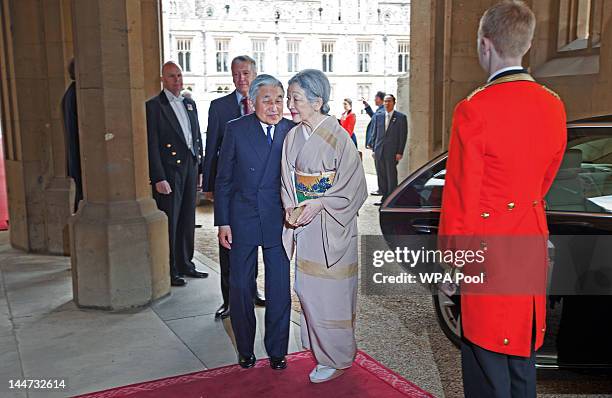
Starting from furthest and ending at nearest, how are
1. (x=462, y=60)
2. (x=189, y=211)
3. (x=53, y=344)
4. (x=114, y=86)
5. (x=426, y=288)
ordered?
(x=462, y=60) → (x=189, y=211) → (x=426, y=288) → (x=114, y=86) → (x=53, y=344)

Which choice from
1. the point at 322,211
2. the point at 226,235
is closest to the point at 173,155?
the point at 226,235

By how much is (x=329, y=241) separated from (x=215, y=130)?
5.38ft

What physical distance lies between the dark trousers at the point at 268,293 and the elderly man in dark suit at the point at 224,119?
845mm

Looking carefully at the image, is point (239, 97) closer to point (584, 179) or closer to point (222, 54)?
point (584, 179)

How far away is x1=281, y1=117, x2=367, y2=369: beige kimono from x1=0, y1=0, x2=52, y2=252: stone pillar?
15.1 ft

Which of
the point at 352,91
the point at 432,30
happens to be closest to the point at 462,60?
the point at 432,30

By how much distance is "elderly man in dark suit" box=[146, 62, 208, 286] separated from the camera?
567cm

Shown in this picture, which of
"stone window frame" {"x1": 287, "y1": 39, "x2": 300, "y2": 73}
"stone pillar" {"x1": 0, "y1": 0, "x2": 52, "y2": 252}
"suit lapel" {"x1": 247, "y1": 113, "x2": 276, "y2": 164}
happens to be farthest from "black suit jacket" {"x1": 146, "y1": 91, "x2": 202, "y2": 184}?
"stone window frame" {"x1": 287, "y1": 39, "x2": 300, "y2": 73}

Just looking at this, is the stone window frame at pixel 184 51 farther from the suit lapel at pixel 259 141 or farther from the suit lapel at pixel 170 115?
the suit lapel at pixel 259 141

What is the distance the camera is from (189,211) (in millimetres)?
5992

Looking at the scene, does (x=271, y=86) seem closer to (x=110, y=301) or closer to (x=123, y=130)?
(x=123, y=130)

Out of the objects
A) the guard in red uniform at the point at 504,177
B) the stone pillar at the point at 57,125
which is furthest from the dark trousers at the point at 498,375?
the stone pillar at the point at 57,125

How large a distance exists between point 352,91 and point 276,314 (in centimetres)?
3343

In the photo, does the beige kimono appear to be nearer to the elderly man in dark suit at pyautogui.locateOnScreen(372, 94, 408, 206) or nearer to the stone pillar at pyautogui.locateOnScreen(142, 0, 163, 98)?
the stone pillar at pyautogui.locateOnScreen(142, 0, 163, 98)
